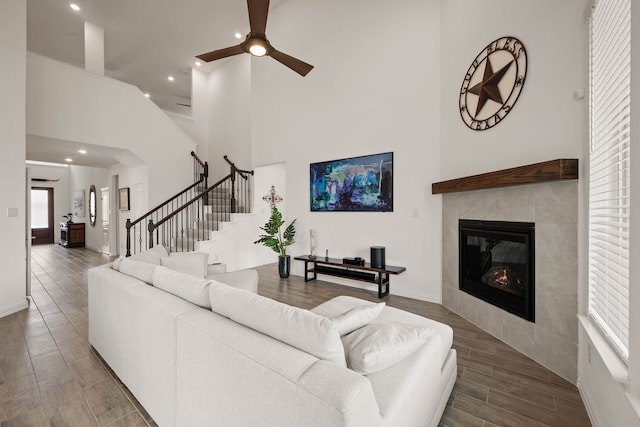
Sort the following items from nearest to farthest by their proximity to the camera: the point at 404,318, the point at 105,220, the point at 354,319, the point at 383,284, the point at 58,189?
the point at 354,319 < the point at 404,318 < the point at 383,284 < the point at 105,220 < the point at 58,189

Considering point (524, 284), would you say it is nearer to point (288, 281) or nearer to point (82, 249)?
point (288, 281)

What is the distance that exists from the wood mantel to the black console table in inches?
59.8

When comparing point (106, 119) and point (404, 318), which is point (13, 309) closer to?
point (106, 119)

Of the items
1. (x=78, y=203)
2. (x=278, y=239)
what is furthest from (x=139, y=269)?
(x=78, y=203)

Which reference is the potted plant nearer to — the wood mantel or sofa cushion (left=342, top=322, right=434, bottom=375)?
the wood mantel

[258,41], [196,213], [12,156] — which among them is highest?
[258,41]

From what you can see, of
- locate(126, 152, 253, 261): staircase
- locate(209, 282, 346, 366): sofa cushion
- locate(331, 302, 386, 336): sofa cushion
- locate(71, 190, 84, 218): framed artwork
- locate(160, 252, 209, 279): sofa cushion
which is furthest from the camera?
locate(71, 190, 84, 218): framed artwork

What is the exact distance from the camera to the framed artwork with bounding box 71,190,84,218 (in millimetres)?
10157

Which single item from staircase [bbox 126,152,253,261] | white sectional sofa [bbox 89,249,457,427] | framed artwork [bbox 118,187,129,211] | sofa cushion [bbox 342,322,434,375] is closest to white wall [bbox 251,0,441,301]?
staircase [bbox 126,152,253,261]

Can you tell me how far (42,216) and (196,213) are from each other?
846cm

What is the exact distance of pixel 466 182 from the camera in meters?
3.16

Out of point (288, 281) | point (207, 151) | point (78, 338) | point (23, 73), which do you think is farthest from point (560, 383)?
point (207, 151)

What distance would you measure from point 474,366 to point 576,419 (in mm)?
660

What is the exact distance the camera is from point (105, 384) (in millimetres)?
2160
